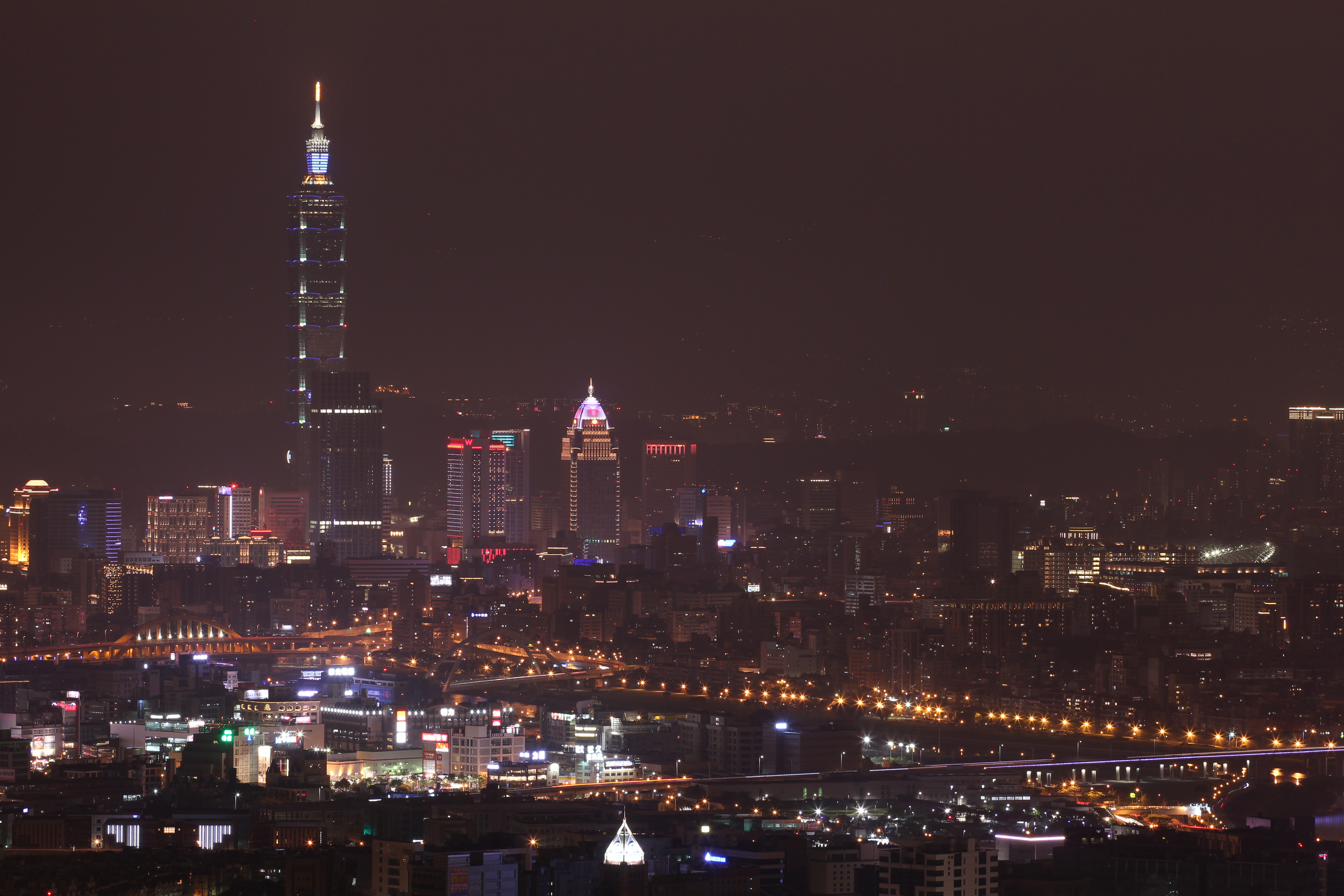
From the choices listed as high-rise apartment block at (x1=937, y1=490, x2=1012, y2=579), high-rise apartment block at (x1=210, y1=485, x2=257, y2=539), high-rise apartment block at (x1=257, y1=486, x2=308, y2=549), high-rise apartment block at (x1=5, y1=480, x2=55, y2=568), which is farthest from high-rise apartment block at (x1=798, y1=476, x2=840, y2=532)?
high-rise apartment block at (x1=5, y1=480, x2=55, y2=568)

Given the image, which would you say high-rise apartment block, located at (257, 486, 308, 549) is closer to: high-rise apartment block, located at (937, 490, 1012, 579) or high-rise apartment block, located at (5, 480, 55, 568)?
high-rise apartment block, located at (5, 480, 55, 568)

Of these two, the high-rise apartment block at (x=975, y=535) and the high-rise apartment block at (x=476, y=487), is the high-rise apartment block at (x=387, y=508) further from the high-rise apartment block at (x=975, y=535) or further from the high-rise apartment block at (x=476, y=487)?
the high-rise apartment block at (x=975, y=535)

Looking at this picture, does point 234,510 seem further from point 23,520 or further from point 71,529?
point 23,520

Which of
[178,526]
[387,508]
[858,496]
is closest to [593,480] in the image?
[387,508]

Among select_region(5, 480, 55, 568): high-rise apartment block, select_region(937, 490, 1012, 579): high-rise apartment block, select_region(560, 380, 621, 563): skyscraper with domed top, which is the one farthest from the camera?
select_region(560, 380, 621, 563): skyscraper with domed top

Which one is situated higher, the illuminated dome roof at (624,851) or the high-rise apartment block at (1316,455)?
the high-rise apartment block at (1316,455)

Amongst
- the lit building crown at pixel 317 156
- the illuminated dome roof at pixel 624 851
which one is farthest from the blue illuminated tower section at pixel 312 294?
the illuminated dome roof at pixel 624 851
